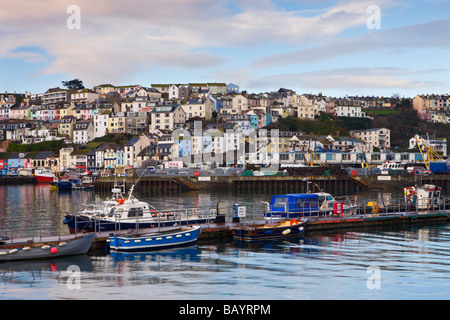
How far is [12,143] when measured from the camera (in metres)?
151

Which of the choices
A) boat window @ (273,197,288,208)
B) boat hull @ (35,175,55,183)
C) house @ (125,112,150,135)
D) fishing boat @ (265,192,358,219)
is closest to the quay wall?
boat hull @ (35,175,55,183)

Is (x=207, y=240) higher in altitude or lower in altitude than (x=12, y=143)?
lower

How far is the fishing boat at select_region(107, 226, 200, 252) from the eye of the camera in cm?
2856

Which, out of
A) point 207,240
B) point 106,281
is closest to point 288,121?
point 207,240

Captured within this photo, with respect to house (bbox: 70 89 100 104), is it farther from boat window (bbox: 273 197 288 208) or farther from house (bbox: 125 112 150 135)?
boat window (bbox: 273 197 288 208)

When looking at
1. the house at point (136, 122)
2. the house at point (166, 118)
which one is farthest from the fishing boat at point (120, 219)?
the house at point (136, 122)

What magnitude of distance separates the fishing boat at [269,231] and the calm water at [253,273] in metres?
0.71

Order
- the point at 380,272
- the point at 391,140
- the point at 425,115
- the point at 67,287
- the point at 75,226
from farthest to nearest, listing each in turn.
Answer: the point at 425,115 < the point at 391,140 < the point at 75,226 < the point at 380,272 < the point at 67,287

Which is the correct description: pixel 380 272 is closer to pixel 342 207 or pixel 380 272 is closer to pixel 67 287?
pixel 67 287

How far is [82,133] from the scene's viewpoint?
147m

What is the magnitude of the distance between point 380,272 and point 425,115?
562 ft

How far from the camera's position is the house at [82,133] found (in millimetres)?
146725

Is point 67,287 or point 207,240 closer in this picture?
point 67,287
